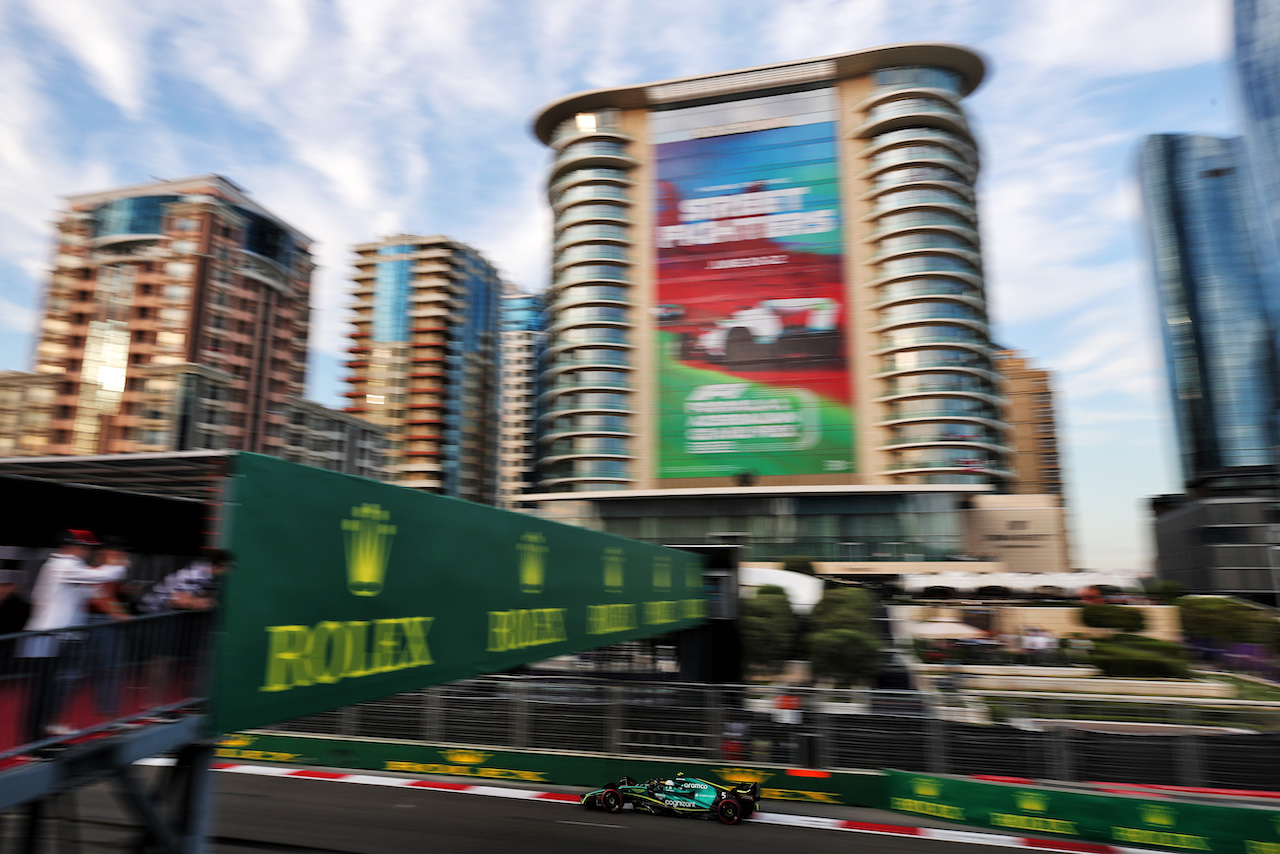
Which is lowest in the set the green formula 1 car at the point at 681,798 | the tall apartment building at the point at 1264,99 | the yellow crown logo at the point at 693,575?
the green formula 1 car at the point at 681,798

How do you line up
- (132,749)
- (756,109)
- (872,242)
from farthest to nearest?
(756,109) → (872,242) → (132,749)

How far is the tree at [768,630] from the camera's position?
31.2 m

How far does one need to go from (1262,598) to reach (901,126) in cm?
5821

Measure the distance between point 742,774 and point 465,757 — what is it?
259 inches

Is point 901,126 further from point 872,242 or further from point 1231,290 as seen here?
point 1231,290

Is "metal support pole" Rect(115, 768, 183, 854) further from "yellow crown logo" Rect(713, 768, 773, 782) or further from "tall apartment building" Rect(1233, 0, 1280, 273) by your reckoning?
"tall apartment building" Rect(1233, 0, 1280, 273)

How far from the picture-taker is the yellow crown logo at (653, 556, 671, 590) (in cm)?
1827

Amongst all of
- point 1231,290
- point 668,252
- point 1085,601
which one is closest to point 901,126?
point 668,252

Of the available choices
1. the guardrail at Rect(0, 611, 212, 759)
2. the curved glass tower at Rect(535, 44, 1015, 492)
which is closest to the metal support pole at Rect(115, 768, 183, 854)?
the guardrail at Rect(0, 611, 212, 759)

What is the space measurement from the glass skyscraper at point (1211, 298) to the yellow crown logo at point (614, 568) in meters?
146

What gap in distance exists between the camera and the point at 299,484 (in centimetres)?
636

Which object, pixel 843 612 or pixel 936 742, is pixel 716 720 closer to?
pixel 936 742

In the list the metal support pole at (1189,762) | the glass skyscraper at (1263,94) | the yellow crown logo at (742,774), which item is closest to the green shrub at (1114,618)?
the metal support pole at (1189,762)

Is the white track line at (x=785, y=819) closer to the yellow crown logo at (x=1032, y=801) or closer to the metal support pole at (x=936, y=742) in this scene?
the yellow crown logo at (x=1032, y=801)
